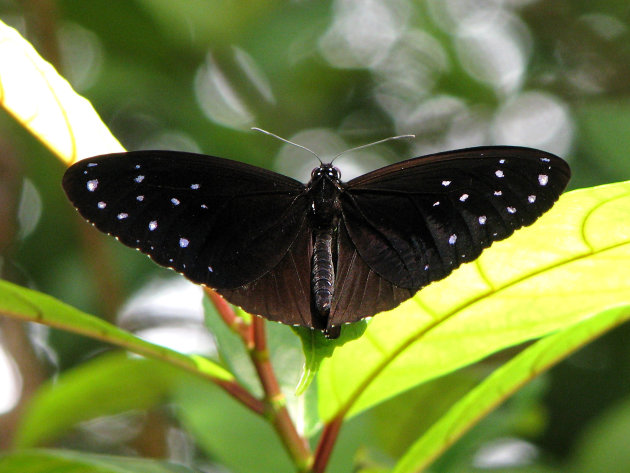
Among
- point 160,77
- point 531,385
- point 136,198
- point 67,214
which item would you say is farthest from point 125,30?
point 531,385

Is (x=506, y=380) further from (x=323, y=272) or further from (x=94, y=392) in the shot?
(x=94, y=392)

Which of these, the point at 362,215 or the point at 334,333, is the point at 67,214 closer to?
the point at 362,215

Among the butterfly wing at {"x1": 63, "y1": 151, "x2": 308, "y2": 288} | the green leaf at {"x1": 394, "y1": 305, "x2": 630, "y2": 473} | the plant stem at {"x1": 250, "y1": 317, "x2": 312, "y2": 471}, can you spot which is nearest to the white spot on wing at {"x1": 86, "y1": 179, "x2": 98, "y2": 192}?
the butterfly wing at {"x1": 63, "y1": 151, "x2": 308, "y2": 288}

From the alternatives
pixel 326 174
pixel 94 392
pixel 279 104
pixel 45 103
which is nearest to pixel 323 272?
pixel 326 174

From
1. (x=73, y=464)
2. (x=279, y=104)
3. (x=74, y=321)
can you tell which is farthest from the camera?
(x=279, y=104)

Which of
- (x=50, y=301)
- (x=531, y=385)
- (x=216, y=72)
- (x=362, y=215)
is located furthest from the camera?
(x=216, y=72)

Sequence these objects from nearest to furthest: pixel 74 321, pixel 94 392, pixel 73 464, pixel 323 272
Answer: pixel 74 321, pixel 73 464, pixel 323 272, pixel 94 392

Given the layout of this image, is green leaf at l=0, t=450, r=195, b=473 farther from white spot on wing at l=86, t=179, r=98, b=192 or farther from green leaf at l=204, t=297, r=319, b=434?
white spot on wing at l=86, t=179, r=98, b=192
